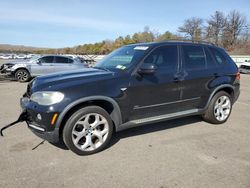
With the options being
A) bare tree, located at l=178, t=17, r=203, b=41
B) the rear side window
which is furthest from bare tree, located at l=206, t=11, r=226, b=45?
the rear side window

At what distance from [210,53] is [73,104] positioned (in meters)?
3.31

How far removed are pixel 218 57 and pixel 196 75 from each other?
0.96m

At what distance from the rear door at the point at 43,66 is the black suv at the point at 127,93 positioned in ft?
30.2

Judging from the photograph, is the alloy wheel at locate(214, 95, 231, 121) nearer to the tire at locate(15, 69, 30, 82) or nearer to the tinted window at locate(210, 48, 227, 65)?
the tinted window at locate(210, 48, 227, 65)

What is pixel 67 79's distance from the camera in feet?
13.1

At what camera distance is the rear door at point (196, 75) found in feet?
16.1

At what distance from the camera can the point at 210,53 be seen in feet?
17.9

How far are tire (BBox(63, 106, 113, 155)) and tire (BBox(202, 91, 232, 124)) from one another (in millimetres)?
2512

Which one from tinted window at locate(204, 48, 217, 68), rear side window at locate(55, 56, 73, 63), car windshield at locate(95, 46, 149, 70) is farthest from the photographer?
rear side window at locate(55, 56, 73, 63)

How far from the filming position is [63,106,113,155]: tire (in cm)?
380

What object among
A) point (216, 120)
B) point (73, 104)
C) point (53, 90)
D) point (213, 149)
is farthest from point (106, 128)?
point (216, 120)

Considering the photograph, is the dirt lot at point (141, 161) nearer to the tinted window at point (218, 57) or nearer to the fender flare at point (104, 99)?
the fender flare at point (104, 99)

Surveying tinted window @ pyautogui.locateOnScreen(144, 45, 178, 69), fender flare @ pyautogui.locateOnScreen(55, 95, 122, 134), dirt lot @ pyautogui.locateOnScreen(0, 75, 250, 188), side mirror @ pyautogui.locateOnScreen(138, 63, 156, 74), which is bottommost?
dirt lot @ pyautogui.locateOnScreen(0, 75, 250, 188)

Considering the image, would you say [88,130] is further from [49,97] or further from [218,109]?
[218,109]
